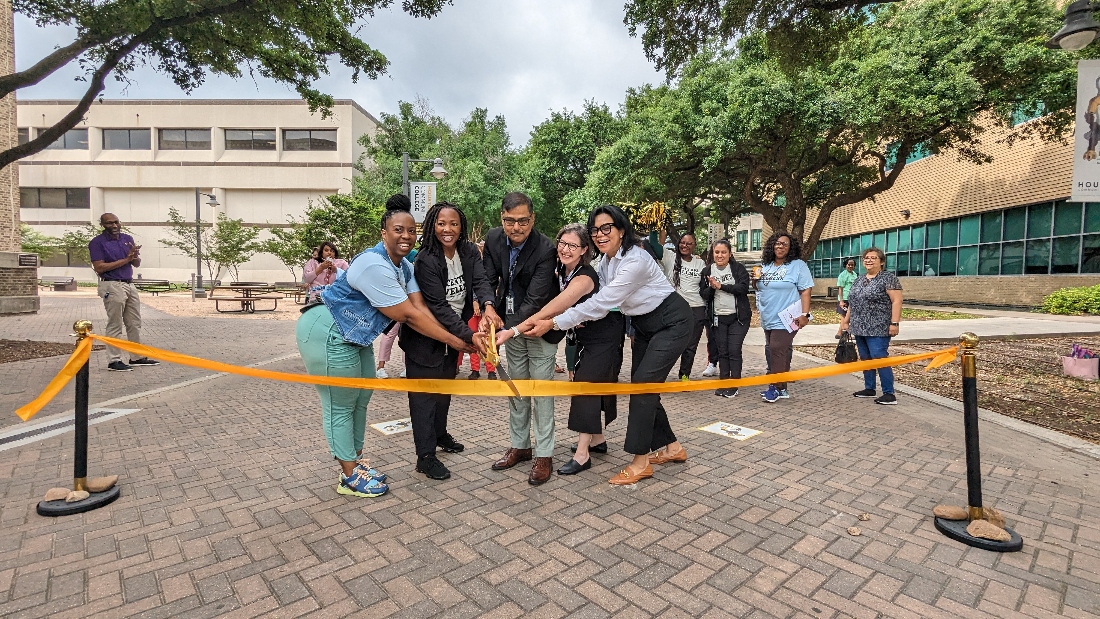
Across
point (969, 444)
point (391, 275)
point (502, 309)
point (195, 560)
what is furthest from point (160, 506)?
point (969, 444)

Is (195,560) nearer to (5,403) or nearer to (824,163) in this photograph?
(5,403)

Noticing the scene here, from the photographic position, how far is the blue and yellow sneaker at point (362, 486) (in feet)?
11.8

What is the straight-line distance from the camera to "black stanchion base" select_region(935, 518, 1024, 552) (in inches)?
115

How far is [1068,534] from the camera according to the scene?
312 cm

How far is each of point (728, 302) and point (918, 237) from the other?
79.0 ft

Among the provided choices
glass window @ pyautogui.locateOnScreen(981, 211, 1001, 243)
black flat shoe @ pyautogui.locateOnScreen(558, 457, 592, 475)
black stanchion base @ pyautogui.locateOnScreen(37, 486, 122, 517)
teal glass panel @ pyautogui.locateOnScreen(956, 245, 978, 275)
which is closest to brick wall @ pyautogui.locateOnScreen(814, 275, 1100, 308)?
teal glass panel @ pyautogui.locateOnScreen(956, 245, 978, 275)

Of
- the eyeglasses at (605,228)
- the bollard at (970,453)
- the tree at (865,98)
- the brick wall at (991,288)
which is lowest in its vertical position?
the bollard at (970,453)

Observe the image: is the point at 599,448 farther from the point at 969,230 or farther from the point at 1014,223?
the point at 969,230

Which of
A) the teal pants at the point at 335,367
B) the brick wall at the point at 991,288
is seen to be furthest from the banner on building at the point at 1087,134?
the brick wall at the point at 991,288

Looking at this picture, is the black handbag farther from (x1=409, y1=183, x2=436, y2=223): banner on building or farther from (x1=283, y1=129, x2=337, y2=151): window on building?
(x1=283, y1=129, x2=337, y2=151): window on building

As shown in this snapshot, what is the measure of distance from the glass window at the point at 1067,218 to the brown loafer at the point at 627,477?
849 inches

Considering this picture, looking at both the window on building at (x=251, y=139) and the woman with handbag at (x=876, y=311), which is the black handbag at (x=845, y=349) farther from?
the window on building at (x=251, y=139)

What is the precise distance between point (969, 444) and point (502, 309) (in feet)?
9.87

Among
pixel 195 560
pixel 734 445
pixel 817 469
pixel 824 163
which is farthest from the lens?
pixel 824 163
